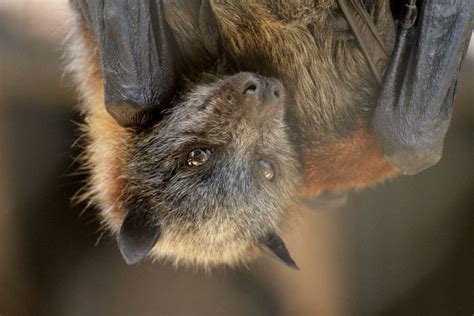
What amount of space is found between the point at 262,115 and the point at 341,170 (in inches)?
12.2

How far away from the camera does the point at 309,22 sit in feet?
4.96

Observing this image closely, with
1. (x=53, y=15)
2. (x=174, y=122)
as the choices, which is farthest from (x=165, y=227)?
(x=53, y=15)

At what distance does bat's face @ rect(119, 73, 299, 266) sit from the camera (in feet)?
5.32

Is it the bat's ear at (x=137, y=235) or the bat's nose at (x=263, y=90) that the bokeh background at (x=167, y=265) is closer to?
the bat's ear at (x=137, y=235)

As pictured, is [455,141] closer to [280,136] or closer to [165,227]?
[280,136]

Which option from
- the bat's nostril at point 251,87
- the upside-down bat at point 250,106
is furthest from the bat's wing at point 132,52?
the bat's nostril at point 251,87

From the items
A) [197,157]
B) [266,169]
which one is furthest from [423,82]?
[197,157]

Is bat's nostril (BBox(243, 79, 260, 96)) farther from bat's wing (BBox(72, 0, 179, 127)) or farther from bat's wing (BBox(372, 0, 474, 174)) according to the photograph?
bat's wing (BBox(372, 0, 474, 174))

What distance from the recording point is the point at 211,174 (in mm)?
1716

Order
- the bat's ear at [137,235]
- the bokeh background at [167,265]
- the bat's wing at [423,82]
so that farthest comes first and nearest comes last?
the bokeh background at [167,265]
the bat's ear at [137,235]
the bat's wing at [423,82]

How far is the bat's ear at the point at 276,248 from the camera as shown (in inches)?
71.9

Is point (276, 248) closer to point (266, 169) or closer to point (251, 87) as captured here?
point (266, 169)

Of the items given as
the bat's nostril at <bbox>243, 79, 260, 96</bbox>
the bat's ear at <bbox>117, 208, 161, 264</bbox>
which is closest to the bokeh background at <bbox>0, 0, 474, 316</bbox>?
the bat's ear at <bbox>117, 208, 161, 264</bbox>

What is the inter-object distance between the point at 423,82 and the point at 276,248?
612 mm
